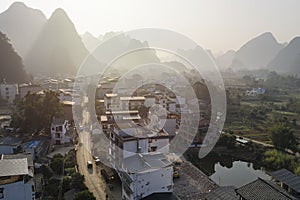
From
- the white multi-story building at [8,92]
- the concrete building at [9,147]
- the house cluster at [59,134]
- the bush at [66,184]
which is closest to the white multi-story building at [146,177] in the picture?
the bush at [66,184]

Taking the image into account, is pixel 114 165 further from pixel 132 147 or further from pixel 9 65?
pixel 9 65

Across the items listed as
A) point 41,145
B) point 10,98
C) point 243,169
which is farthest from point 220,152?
point 10,98

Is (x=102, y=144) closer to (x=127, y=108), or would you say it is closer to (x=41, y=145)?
(x=41, y=145)

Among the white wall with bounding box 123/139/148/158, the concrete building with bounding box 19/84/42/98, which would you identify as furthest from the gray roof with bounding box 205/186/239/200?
the concrete building with bounding box 19/84/42/98

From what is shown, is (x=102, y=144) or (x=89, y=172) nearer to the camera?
(x=89, y=172)

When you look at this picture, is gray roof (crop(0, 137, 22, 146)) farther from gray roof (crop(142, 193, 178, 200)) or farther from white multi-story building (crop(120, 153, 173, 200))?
gray roof (crop(142, 193, 178, 200))

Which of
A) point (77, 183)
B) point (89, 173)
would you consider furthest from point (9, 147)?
point (77, 183)

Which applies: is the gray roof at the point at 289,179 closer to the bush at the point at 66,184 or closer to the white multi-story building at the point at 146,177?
the white multi-story building at the point at 146,177
